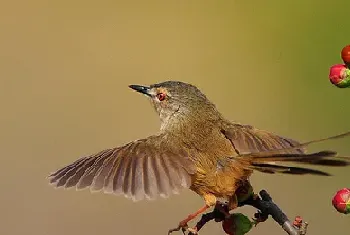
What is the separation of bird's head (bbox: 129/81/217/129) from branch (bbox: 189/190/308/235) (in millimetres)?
1266

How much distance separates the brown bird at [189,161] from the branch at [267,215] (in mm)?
126

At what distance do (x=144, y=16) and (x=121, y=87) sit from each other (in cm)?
171

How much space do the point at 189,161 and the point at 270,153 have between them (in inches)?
20.7

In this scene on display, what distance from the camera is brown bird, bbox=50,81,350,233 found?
13.6 feet

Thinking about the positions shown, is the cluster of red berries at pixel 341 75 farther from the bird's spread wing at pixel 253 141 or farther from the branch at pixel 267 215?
the bird's spread wing at pixel 253 141

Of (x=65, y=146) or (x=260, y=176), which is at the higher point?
(x=65, y=146)

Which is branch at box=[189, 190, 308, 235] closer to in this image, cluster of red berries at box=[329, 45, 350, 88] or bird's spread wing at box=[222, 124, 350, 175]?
bird's spread wing at box=[222, 124, 350, 175]

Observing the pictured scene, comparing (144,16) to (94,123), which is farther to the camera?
(144,16)

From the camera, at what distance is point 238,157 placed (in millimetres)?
4410

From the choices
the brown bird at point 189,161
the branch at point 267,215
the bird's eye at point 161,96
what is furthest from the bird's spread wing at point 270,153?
the bird's eye at point 161,96

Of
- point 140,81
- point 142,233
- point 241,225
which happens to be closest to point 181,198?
point 142,233

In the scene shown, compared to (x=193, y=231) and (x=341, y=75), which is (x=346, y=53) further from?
(x=193, y=231)

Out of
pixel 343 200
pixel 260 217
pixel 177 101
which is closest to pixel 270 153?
pixel 260 217

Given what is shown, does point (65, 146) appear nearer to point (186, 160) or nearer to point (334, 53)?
point (334, 53)
